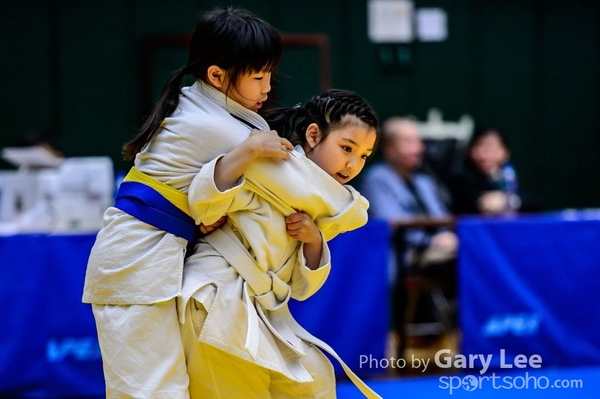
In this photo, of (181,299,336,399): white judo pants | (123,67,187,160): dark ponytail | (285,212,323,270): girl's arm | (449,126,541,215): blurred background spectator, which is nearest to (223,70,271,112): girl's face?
(123,67,187,160): dark ponytail

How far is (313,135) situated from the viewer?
101 inches

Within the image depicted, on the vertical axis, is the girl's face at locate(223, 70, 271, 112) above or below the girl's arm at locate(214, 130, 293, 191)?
above

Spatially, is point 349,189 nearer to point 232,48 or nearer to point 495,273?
point 232,48

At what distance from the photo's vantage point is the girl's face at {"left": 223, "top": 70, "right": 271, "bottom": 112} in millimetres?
2420

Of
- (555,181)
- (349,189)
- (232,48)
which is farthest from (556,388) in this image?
(555,181)

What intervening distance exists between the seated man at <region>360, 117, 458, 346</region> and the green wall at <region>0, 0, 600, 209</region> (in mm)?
851

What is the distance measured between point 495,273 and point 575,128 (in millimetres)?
3125

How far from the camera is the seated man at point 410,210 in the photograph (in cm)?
550

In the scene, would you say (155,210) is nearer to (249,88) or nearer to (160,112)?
(160,112)

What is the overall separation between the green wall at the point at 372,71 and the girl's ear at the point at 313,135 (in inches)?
147

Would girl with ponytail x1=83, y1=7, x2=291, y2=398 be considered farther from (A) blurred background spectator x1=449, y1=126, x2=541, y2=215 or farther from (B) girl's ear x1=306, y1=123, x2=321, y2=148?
(A) blurred background spectator x1=449, y1=126, x2=541, y2=215

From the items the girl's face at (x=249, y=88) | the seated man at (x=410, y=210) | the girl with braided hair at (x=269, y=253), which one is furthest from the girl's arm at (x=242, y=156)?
the seated man at (x=410, y=210)

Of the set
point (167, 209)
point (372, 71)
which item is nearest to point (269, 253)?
point (167, 209)

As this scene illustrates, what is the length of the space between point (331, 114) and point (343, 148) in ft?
0.32
